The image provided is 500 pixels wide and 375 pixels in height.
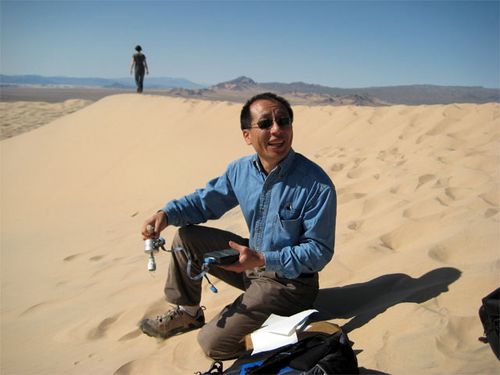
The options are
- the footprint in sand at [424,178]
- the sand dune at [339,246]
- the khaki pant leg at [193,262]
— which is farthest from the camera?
the footprint in sand at [424,178]

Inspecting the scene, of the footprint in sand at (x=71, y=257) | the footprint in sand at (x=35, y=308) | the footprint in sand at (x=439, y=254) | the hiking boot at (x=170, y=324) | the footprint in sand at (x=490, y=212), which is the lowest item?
the footprint in sand at (x=71, y=257)

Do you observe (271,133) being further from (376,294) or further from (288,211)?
(376,294)

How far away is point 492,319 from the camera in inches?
65.2

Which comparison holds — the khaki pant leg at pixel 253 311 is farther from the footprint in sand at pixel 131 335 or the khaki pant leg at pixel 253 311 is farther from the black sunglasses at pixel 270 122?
the black sunglasses at pixel 270 122

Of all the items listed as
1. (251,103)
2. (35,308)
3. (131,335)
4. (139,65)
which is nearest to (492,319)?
(251,103)

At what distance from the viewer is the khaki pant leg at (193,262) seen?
8.05 feet

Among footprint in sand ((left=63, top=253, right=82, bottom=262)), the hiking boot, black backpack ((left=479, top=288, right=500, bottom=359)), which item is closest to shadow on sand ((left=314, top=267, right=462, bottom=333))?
black backpack ((left=479, top=288, right=500, bottom=359))

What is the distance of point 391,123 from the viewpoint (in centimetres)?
756

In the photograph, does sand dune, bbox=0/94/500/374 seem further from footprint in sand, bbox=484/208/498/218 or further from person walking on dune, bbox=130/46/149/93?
person walking on dune, bbox=130/46/149/93

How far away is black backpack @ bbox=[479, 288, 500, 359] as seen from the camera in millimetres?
1636

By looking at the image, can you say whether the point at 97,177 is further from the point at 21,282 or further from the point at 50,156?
the point at 21,282

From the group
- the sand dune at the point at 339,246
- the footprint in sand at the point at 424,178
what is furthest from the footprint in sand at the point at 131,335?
the footprint in sand at the point at 424,178

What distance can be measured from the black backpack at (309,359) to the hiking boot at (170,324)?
0.79 m

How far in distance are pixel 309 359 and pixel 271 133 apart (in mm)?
1058
